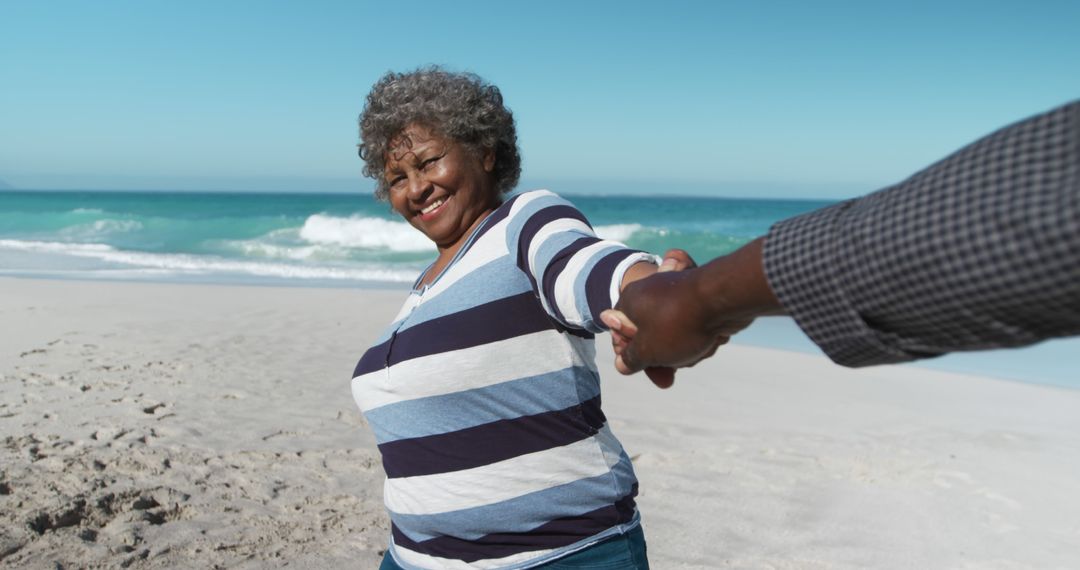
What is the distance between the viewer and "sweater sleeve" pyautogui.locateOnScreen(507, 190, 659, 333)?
4.42ft

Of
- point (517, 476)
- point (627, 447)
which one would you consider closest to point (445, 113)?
point (517, 476)

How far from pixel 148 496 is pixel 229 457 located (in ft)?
2.76

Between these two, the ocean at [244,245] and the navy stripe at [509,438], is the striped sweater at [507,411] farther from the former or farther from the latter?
the ocean at [244,245]

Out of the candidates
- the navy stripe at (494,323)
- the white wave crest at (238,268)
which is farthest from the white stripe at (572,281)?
the white wave crest at (238,268)

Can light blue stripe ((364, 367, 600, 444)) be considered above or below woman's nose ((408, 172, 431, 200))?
below

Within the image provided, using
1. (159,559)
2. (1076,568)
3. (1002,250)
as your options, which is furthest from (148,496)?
(1076,568)

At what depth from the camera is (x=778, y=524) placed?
482 cm

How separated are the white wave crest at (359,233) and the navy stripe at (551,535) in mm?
27973

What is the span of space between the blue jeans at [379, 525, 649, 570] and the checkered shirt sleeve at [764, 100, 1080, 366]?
0.87 m

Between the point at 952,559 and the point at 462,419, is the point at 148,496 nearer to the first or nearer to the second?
the point at 462,419

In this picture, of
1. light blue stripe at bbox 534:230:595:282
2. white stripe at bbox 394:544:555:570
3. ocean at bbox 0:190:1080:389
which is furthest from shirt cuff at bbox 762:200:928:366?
ocean at bbox 0:190:1080:389

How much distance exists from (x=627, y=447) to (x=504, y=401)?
4556mm

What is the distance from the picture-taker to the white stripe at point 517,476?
5.50ft

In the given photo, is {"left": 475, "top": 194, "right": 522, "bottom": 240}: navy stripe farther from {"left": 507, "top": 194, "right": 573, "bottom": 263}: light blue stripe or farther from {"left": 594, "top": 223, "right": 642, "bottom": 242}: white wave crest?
{"left": 594, "top": 223, "right": 642, "bottom": 242}: white wave crest
